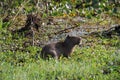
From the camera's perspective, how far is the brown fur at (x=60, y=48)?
32.9ft

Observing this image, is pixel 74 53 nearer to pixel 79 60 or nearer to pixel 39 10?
pixel 79 60

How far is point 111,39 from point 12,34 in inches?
100

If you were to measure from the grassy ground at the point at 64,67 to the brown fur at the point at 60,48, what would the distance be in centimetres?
18

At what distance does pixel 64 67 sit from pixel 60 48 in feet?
7.37

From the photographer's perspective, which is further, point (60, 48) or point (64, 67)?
point (60, 48)

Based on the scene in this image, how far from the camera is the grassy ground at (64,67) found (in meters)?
7.89

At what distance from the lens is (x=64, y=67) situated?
27.3 ft

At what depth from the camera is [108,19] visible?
14406mm

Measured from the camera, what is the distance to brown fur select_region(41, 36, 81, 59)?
10016 mm

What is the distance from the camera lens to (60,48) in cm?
1055

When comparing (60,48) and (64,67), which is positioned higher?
(64,67)

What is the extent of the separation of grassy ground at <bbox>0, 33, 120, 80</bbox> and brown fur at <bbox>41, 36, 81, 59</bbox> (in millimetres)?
177

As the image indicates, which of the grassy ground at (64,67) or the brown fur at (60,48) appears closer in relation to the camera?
the grassy ground at (64,67)

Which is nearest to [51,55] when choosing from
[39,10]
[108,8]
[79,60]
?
[79,60]
